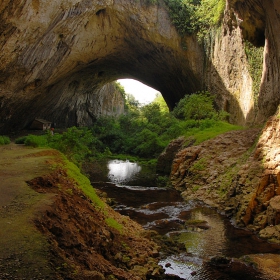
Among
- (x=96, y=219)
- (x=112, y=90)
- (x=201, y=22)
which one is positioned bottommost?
(x=96, y=219)

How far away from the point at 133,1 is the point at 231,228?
64.8 feet

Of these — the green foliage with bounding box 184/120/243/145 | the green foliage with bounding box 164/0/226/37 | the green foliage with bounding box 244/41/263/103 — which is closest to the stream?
the green foliage with bounding box 184/120/243/145

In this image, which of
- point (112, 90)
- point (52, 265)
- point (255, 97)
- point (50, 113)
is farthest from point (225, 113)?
point (112, 90)

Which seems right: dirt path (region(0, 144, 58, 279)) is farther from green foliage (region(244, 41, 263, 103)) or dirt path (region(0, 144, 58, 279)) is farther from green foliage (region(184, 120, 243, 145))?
green foliage (region(244, 41, 263, 103))

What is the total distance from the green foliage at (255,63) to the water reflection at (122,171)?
813 centimetres

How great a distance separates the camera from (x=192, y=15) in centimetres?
2620

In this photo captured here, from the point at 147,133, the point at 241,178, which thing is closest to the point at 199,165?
the point at 241,178

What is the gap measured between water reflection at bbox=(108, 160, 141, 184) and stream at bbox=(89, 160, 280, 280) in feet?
4.62

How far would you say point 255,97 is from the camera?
18625 millimetres

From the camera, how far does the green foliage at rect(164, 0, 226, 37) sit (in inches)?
996

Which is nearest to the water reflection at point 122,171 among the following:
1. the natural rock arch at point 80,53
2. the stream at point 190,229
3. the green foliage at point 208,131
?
the stream at point 190,229

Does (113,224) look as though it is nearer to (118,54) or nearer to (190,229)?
(190,229)

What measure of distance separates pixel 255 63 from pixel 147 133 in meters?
9.69

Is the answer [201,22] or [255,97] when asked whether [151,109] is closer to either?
[201,22]
